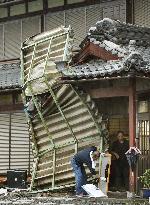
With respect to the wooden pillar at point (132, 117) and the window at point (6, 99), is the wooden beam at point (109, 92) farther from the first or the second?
the window at point (6, 99)

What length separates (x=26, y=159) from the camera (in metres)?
22.2

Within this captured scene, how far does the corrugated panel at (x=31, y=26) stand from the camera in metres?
24.7

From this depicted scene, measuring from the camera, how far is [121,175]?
61.4 feet

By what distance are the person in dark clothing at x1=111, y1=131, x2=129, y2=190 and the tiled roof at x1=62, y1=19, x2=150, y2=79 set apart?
2.77 meters

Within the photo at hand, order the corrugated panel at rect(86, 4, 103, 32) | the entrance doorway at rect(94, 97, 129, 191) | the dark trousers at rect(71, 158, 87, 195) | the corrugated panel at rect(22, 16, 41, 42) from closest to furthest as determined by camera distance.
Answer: the dark trousers at rect(71, 158, 87, 195)
the entrance doorway at rect(94, 97, 129, 191)
the corrugated panel at rect(86, 4, 103, 32)
the corrugated panel at rect(22, 16, 41, 42)

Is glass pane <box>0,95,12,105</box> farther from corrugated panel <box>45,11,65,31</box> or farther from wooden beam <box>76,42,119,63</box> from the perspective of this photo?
wooden beam <box>76,42,119,63</box>

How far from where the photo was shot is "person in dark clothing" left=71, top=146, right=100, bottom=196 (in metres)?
16.1

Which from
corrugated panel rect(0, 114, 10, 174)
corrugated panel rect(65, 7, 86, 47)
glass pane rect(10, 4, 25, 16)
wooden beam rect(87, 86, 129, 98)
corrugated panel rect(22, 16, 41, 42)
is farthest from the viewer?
glass pane rect(10, 4, 25, 16)

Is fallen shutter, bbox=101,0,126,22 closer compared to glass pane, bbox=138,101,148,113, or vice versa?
glass pane, bbox=138,101,148,113

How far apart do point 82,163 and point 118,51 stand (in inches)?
154

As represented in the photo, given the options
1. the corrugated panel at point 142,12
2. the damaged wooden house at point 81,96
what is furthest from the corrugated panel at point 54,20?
the corrugated panel at point 142,12

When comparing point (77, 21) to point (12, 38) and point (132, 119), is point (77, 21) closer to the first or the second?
point (12, 38)

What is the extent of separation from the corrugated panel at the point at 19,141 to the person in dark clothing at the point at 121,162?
16.5ft

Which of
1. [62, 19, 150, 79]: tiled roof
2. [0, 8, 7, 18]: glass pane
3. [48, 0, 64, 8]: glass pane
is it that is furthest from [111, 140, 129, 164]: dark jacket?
[0, 8, 7, 18]: glass pane
